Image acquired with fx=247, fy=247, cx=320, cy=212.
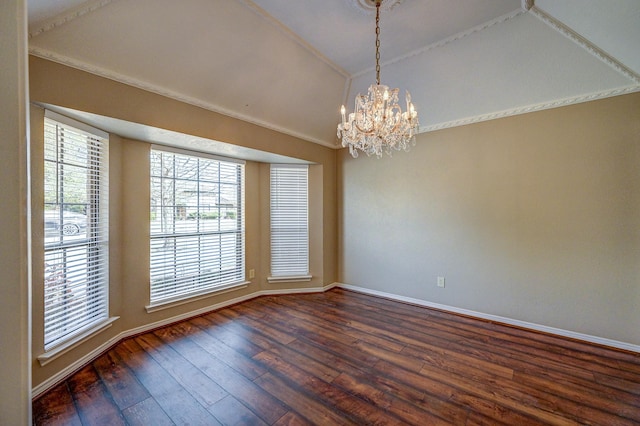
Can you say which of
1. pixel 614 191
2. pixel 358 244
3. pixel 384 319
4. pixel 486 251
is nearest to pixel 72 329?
pixel 384 319

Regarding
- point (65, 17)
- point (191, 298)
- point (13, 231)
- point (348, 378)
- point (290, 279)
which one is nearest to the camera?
point (13, 231)

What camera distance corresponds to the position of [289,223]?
4109mm

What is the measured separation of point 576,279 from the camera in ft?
8.64

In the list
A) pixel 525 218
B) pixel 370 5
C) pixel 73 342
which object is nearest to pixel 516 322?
pixel 525 218

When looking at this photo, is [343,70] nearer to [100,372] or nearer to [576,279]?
[576,279]

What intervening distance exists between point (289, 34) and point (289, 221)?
8.31ft

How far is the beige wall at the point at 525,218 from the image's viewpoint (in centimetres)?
246

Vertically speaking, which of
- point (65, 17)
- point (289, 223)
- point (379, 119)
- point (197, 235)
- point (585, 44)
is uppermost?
point (585, 44)

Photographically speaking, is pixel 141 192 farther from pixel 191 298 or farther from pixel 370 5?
pixel 370 5

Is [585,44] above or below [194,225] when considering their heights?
above

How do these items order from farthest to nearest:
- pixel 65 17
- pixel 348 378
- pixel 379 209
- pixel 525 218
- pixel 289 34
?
pixel 379 209 < pixel 525 218 < pixel 289 34 < pixel 348 378 < pixel 65 17

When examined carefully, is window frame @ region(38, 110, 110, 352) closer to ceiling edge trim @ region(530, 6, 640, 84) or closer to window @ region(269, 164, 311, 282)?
window @ region(269, 164, 311, 282)

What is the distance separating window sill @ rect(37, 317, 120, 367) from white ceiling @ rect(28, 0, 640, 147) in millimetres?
2266

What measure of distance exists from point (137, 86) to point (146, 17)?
0.57 m
